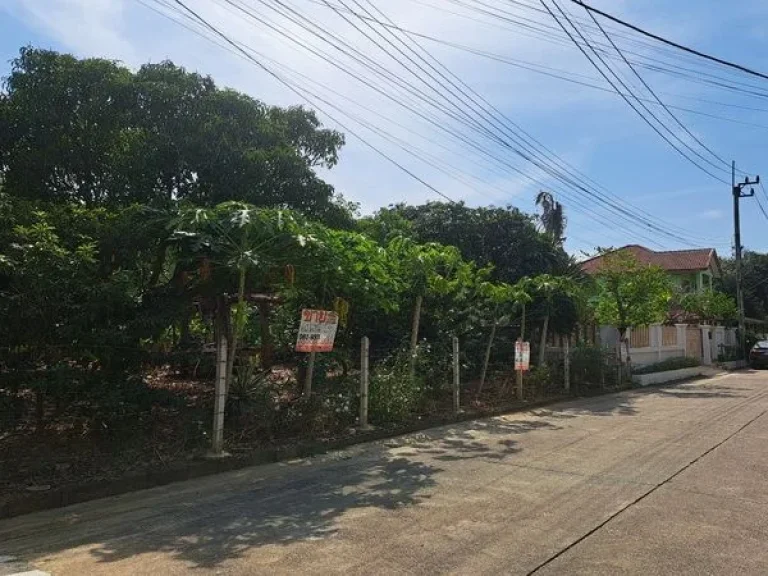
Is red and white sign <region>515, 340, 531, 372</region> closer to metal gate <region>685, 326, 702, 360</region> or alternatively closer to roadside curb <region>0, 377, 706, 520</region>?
roadside curb <region>0, 377, 706, 520</region>

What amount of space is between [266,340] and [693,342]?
25.6m

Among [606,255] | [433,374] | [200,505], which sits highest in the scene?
[606,255]

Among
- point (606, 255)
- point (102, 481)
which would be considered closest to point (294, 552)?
point (102, 481)

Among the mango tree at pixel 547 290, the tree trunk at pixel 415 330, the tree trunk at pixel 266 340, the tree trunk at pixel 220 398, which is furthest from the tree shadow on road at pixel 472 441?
the mango tree at pixel 547 290

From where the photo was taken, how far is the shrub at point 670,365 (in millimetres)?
23367

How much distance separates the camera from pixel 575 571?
4645 millimetres

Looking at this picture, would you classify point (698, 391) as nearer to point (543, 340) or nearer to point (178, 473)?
point (543, 340)

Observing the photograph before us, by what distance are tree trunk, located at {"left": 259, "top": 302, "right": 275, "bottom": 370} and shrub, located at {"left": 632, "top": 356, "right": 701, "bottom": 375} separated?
1547 cm

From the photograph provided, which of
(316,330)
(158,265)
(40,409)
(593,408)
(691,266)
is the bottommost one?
(593,408)

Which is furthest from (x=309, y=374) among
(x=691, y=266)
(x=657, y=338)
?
(x=691, y=266)

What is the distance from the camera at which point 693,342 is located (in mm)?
30672

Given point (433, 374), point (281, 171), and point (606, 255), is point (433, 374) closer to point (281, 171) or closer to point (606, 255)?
point (281, 171)

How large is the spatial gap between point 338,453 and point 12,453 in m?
4.07

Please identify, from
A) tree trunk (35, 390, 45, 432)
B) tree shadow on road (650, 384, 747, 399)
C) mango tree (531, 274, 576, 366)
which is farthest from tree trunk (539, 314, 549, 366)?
tree trunk (35, 390, 45, 432)
